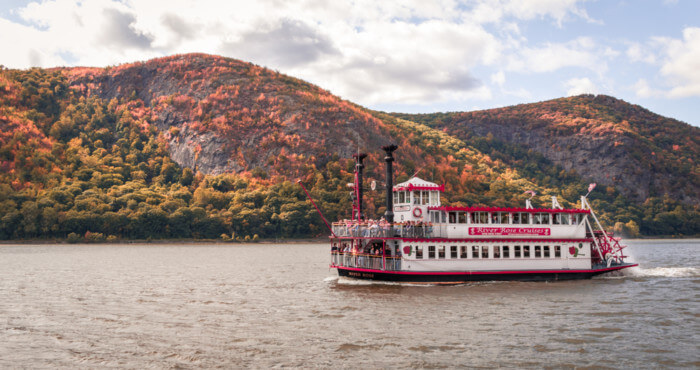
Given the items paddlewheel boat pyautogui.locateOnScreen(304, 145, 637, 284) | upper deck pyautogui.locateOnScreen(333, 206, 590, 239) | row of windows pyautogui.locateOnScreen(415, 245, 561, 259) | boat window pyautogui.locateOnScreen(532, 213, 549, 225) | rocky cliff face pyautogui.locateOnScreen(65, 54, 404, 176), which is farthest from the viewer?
rocky cliff face pyautogui.locateOnScreen(65, 54, 404, 176)

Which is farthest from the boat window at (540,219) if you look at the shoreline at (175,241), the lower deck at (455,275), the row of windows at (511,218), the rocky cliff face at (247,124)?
the rocky cliff face at (247,124)

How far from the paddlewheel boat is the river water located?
1165mm

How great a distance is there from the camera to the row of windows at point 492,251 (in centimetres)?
3959

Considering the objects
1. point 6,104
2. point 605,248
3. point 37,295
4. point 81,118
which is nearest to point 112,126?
point 81,118

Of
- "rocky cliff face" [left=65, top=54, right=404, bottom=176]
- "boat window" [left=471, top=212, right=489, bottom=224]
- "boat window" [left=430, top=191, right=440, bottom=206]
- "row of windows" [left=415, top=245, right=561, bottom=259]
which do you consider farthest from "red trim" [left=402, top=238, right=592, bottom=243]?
"rocky cliff face" [left=65, top=54, right=404, bottom=176]

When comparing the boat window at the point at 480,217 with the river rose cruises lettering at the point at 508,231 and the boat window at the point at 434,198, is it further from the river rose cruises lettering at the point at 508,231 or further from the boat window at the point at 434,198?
the boat window at the point at 434,198

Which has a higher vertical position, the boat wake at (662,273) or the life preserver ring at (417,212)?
A: the life preserver ring at (417,212)

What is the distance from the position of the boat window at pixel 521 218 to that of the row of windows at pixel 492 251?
2.02m

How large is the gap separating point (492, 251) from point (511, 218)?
126 inches

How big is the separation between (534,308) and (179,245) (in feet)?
328

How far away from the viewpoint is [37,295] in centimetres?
3859

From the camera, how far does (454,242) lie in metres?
39.8

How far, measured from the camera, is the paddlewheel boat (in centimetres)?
3938

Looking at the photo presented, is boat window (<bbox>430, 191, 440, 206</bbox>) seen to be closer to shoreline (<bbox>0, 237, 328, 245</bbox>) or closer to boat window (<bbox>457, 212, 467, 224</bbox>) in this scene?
boat window (<bbox>457, 212, 467, 224</bbox>)
